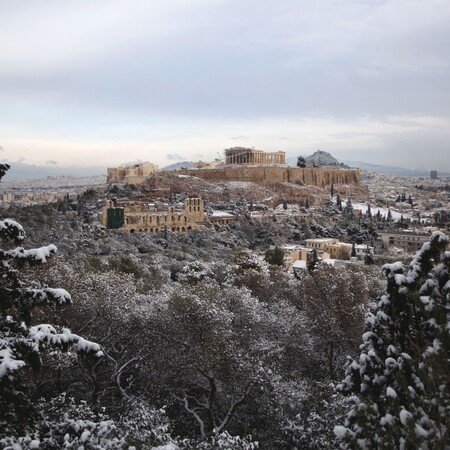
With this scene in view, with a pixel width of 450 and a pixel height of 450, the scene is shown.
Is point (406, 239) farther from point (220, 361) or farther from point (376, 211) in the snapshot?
point (220, 361)

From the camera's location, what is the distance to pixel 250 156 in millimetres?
105125

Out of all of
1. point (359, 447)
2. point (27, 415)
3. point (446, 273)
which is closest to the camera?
point (359, 447)

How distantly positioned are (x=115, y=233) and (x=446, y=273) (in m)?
48.8

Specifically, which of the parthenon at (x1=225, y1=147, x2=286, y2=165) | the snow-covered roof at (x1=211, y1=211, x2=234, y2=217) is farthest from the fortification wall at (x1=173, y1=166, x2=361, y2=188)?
the snow-covered roof at (x1=211, y1=211, x2=234, y2=217)

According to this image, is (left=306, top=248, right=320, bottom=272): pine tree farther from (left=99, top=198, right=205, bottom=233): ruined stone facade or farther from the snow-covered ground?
the snow-covered ground

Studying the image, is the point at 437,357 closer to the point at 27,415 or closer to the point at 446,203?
the point at 27,415

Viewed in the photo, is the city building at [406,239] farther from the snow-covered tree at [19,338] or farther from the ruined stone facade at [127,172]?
the snow-covered tree at [19,338]

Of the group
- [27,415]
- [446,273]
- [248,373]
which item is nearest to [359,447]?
[446,273]

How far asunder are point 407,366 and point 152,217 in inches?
2114

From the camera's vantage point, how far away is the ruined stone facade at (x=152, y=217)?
57312 millimetres

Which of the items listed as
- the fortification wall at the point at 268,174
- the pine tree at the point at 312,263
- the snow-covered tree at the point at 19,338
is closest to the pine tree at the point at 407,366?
the snow-covered tree at the point at 19,338

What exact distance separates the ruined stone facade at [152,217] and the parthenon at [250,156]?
43.4m

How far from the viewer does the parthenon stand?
105m

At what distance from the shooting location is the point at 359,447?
6016 millimetres
